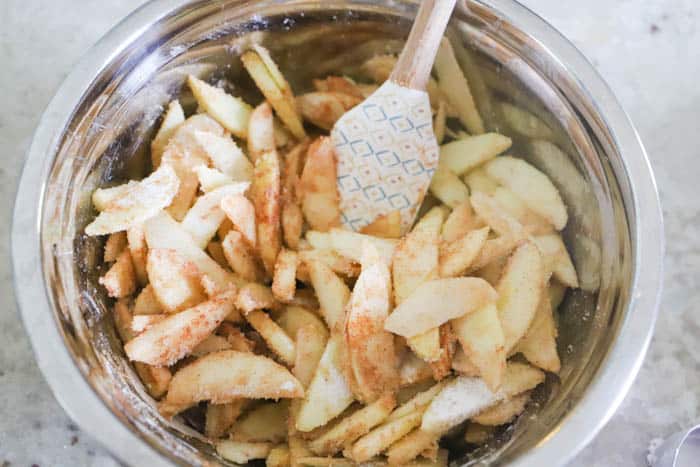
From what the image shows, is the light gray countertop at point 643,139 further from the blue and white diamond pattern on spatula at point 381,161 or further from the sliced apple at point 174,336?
the blue and white diamond pattern on spatula at point 381,161

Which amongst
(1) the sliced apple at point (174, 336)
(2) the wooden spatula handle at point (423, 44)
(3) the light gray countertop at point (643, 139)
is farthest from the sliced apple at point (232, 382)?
(2) the wooden spatula handle at point (423, 44)

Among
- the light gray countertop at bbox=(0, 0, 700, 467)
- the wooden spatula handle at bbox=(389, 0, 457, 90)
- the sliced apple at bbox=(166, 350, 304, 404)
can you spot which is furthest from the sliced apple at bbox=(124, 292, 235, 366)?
the wooden spatula handle at bbox=(389, 0, 457, 90)

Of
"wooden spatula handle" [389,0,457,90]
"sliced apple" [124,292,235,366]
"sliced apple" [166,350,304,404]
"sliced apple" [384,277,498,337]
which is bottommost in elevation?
"sliced apple" [384,277,498,337]

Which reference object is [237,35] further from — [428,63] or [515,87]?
[515,87]

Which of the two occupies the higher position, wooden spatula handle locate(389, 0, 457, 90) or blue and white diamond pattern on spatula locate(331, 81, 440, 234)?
wooden spatula handle locate(389, 0, 457, 90)

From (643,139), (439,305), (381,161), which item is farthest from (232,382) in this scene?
(643,139)

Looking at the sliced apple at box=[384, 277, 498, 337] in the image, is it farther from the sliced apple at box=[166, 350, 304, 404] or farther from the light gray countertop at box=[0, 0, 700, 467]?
the light gray countertop at box=[0, 0, 700, 467]

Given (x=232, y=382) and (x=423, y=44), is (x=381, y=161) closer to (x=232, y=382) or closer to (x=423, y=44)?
(x=423, y=44)
